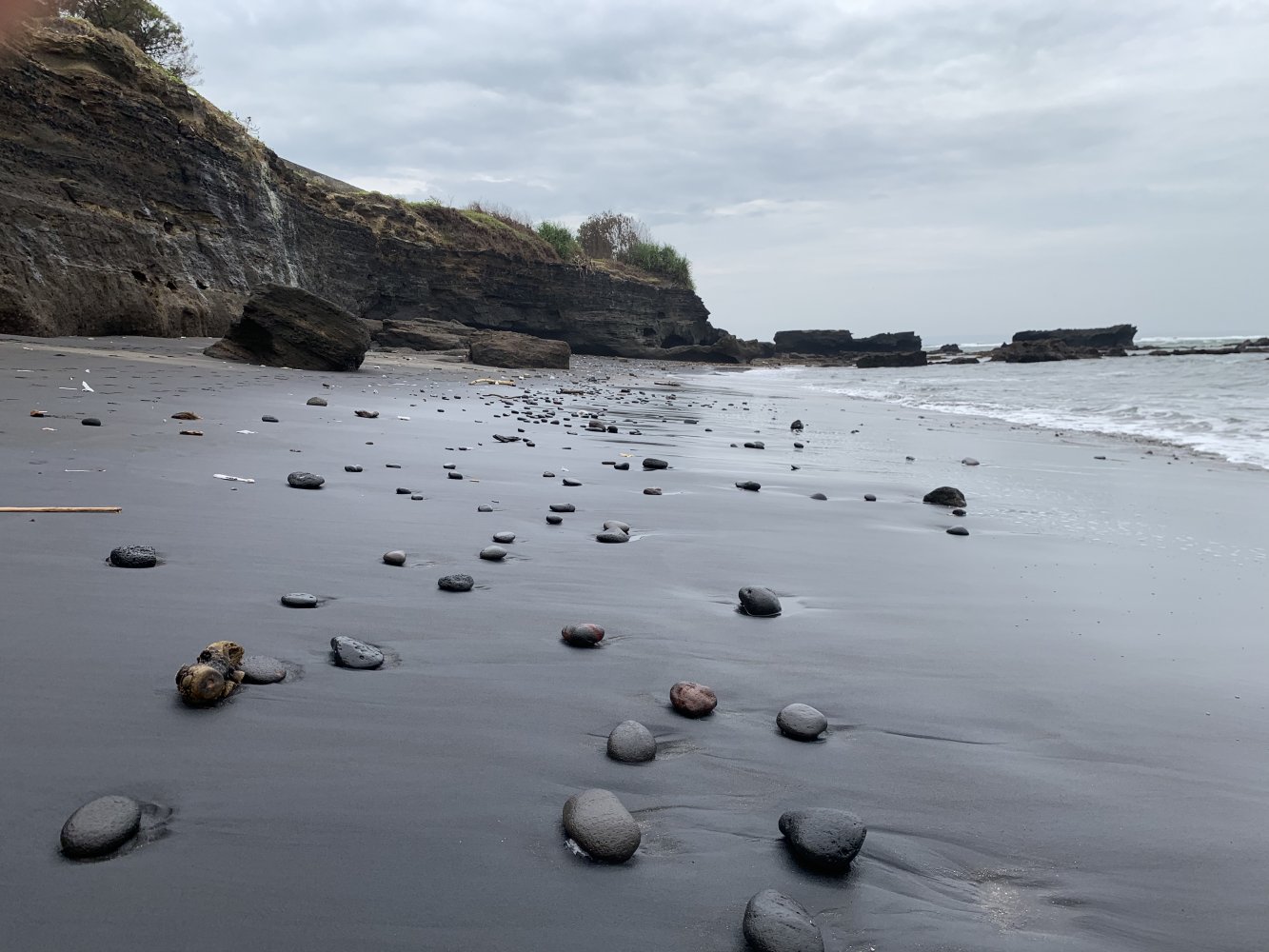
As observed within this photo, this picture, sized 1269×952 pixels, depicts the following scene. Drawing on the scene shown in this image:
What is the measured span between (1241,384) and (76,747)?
2639 centimetres

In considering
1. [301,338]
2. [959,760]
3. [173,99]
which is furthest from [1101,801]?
[173,99]

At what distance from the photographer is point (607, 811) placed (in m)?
1.34

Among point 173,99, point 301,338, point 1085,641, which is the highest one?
point 173,99

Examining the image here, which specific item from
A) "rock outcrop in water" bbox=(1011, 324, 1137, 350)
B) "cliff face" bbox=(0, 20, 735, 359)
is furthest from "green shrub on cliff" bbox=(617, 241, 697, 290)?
"rock outcrop in water" bbox=(1011, 324, 1137, 350)

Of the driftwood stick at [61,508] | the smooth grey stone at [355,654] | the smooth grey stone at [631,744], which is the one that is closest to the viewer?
the smooth grey stone at [631,744]

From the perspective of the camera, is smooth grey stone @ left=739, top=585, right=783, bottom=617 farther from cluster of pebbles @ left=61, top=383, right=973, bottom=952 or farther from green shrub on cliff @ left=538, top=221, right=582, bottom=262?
green shrub on cliff @ left=538, top=221, right=582, bottom=262

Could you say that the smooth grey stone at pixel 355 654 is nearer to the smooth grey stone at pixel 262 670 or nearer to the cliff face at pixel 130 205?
the smooth grey stone at pixel 262 670

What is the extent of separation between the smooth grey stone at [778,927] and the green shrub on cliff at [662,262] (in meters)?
50.8

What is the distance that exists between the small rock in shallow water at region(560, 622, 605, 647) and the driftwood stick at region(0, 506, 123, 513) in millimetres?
2096

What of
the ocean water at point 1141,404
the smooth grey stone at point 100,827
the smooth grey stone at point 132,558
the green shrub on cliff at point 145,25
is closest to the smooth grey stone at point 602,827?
the smooth grey stone at point 100,827

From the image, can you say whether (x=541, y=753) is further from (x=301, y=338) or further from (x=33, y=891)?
(x=301, y=338)

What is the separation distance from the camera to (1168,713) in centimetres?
203

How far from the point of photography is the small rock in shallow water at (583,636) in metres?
2.22

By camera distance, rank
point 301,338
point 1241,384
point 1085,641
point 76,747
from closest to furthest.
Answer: point 76,747 < point 1085,641 < point 301,338 < point 1241,384
